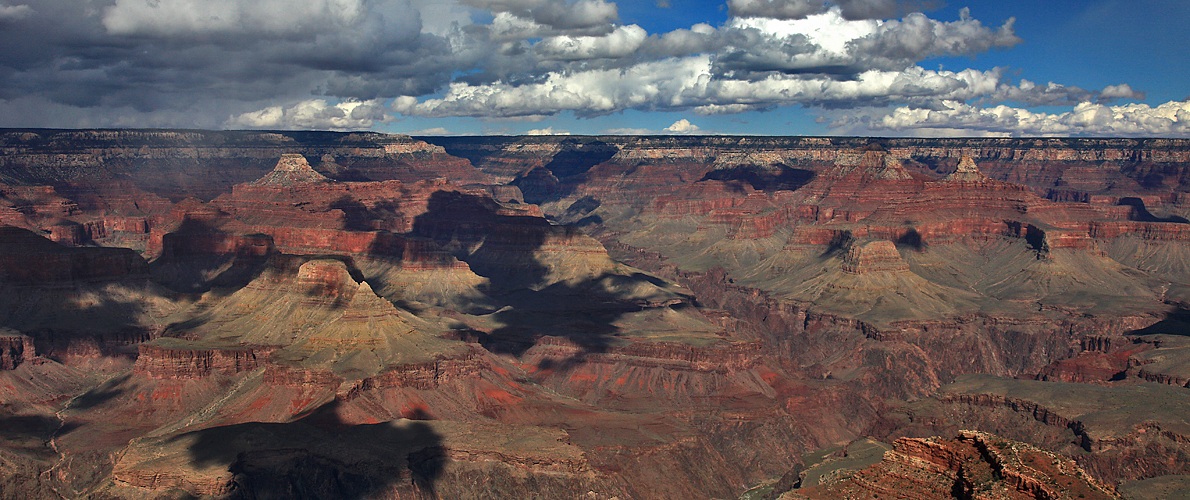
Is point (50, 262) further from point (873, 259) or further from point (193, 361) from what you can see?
point (873, 259)

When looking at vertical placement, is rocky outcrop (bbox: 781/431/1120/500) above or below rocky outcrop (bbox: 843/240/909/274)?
A: above

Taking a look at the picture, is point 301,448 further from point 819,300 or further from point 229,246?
point 819,300

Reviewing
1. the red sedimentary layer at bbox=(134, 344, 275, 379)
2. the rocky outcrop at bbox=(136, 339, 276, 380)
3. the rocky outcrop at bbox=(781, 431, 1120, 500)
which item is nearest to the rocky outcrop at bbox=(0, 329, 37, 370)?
the rocky outcrop at bbox=(136, 339, 276, 380)

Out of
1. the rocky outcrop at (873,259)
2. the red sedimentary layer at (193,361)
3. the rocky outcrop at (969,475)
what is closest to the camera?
the rocky outcrop at (969,475)

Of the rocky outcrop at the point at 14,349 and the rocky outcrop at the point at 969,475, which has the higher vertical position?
the rocky outcrop at the point at 969,475

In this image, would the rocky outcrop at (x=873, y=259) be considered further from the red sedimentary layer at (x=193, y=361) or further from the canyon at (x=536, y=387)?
the red sedimentary layer at (x=193, y=361)

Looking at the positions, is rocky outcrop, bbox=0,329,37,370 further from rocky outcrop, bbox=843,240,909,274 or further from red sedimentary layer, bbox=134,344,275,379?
rocky outcrop, bbox=843,240,909,274

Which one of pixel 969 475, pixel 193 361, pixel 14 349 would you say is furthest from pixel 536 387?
pixel 969 475

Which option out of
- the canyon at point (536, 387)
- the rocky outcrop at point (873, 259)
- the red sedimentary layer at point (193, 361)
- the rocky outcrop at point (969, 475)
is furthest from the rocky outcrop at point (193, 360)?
the rocky outcrop at point (873, 259)

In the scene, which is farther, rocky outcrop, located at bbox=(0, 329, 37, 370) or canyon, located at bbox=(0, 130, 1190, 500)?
rocky outcrop, located at bbox=(0, 329, 37, 370)

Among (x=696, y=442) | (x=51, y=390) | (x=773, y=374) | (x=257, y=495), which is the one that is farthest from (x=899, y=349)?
(x=51, y=390)

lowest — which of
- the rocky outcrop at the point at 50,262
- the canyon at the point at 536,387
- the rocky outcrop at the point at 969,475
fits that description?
the canyon at the point at 536,387
